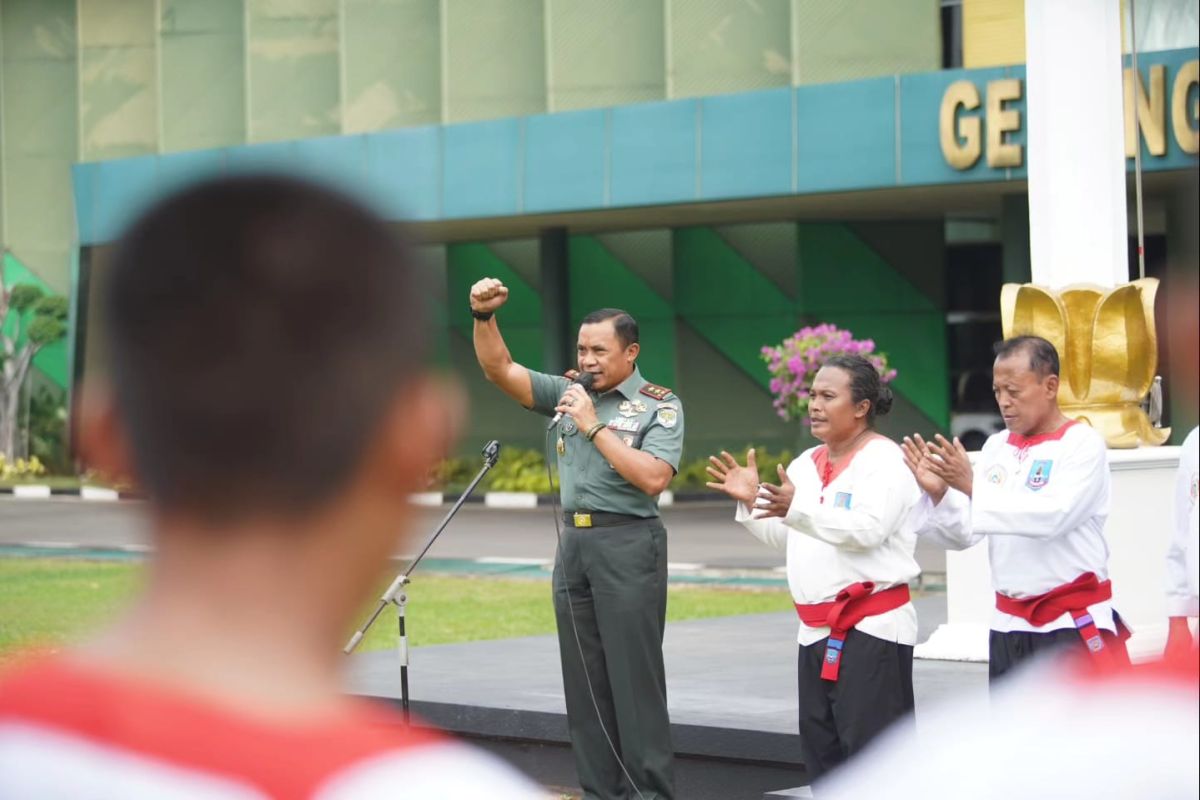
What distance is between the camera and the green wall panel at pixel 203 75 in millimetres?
31938

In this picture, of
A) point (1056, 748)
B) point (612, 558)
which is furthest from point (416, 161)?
point (1056, 748)

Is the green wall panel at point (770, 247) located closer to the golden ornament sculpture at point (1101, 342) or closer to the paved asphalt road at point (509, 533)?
the paved asphalt road at point (509, 533)

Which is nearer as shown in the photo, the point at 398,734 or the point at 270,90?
the point at 398,734

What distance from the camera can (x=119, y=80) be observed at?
33.7 meters

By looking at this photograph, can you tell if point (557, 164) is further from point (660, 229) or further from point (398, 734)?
point (398, 734)

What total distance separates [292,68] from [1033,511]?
2732cm

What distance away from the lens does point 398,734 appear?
3.53 feet

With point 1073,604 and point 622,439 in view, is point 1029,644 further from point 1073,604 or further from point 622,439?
point 622,439

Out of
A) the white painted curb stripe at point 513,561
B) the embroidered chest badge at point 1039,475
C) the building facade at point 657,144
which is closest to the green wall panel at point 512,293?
the building facade at point 657,144

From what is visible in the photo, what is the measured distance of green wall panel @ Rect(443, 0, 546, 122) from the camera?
94.4ft

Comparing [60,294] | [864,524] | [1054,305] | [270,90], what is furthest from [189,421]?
[60,294]

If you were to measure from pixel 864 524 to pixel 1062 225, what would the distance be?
4.60m

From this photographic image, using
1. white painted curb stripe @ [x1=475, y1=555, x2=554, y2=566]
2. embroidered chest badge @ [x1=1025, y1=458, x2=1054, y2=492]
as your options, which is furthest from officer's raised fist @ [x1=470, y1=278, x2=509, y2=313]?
white painted curb stripe @ [x1=475, y1=555, x2=554, y2=566]

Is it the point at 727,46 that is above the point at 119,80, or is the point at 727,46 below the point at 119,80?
below
